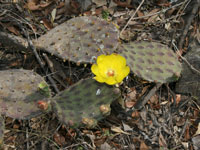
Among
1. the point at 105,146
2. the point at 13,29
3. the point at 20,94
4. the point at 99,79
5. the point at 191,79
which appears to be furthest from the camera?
the point at 13,29

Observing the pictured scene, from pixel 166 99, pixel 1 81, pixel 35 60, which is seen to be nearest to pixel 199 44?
pixel 166 99

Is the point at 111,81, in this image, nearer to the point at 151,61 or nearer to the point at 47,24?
the point at 151,61

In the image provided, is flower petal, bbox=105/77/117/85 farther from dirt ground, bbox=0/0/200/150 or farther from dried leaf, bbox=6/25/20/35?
dried leaf, bbox=6/25/20/35

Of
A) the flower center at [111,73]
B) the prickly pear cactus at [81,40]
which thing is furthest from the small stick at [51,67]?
the flower center at [111,73]

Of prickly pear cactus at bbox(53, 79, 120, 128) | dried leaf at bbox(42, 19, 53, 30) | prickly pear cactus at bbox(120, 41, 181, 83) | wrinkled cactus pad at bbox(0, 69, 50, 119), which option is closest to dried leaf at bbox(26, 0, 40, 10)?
dried leaf at bbox(42, 19, 53, 30)

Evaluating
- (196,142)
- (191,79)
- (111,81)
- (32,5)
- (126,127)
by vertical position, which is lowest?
(196,142)

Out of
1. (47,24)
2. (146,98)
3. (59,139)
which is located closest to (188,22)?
(146,98)
